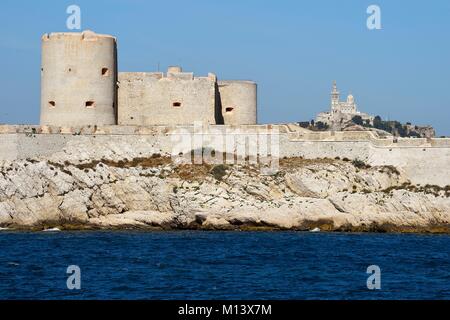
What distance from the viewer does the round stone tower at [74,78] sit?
48219mm

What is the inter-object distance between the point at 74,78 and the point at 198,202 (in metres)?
9.20

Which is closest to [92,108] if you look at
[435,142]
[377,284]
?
[435,142]

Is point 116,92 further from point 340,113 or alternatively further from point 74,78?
point 340,113

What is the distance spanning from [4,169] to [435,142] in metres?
18.6

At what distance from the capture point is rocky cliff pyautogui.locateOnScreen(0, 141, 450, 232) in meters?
43.7

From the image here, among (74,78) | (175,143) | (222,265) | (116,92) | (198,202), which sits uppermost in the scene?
(74,78)

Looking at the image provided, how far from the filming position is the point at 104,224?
43.9 m

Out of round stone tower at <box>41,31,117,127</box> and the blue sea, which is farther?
round stone tower at <box>41,31,117,127</box>

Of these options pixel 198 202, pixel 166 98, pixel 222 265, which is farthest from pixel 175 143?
pixel 222 265

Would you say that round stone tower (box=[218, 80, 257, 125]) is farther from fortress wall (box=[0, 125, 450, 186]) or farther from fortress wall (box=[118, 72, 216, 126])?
fortress wall (box=[0, 125, 450, 186])

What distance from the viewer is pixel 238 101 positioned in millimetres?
52438

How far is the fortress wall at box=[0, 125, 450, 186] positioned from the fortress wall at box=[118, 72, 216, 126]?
6.22ft

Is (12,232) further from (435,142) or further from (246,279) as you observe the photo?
(435,142)

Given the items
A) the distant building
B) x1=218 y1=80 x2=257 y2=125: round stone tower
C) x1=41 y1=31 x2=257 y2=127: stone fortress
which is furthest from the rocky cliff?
the distant building
